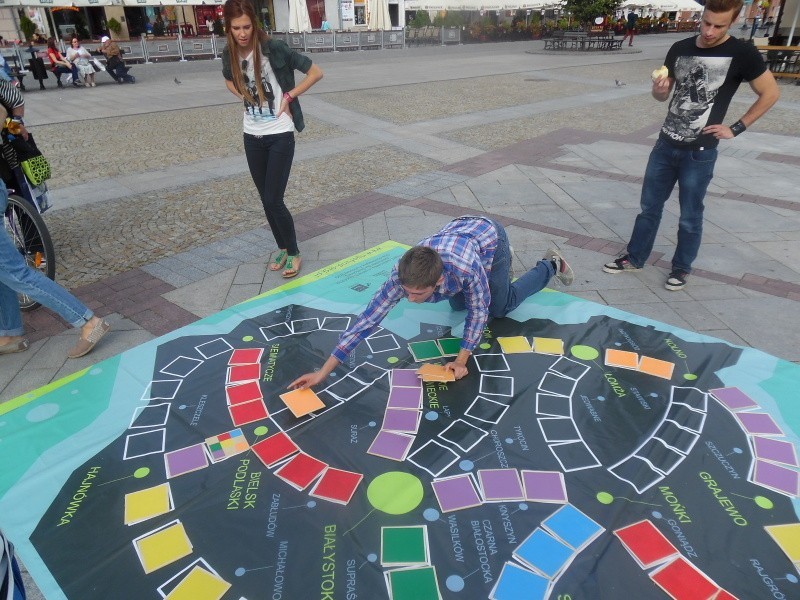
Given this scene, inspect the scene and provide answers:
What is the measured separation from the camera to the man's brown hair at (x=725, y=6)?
2.88 m

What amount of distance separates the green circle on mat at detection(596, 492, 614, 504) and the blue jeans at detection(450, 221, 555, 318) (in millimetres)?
1266

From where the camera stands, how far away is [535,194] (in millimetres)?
5715

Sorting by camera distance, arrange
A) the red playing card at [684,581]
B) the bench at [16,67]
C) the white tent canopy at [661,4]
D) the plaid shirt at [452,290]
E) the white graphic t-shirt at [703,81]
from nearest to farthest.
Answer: the red playing card at [684,581]
the plaid shirt at [452,290]
the white graphic t-shirt at [703,81]
the bench at [16,67]
the white tent canopy at [661,4]

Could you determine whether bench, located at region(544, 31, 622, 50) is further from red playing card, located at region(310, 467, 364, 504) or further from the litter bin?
red playing card, located at region(310, 467, 364, 504)

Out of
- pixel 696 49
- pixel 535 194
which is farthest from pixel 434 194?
pixel 696 49

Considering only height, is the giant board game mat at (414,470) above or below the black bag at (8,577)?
below

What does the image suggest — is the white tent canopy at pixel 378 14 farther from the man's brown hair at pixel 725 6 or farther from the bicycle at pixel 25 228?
the man's brown hair at pixel 725 6

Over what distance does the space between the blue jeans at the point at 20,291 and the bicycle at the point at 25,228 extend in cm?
45

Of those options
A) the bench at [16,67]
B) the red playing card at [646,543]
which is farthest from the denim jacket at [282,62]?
the bench at [16,67]

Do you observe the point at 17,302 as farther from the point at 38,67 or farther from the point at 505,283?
the point at 38,67

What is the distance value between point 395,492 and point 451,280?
96cm

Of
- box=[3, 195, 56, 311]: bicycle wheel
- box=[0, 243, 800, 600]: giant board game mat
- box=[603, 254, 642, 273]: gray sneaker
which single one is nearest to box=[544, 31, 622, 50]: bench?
box=[603, 254, 642, 273]: gray sneaker

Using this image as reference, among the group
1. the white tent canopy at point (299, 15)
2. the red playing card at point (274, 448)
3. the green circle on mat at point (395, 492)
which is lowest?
the green circle on mat at point (395, 492)

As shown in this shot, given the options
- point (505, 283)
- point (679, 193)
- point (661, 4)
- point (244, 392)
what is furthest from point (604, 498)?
point (661, 4)
